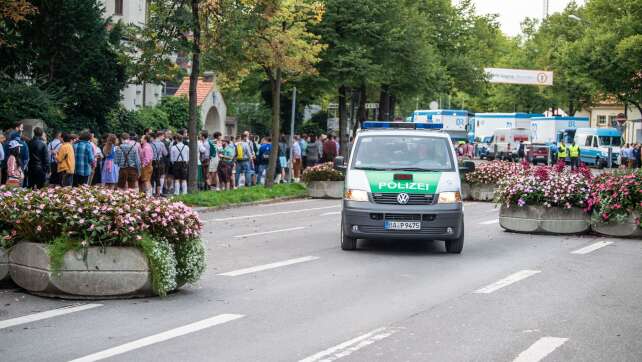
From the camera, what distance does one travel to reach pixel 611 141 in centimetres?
6322

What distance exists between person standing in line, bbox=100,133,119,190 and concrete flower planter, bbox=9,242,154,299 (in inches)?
542

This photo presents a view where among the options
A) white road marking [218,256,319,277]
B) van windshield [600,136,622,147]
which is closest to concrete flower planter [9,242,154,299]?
white road marking [218,256,319,277]

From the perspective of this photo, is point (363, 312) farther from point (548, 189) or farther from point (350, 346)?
point (548, 189)

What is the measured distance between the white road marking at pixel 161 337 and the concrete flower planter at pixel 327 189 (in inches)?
866

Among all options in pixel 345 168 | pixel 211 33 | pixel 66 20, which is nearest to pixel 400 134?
pixel 345 168

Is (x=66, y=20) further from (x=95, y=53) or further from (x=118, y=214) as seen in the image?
(x=118, y=214)

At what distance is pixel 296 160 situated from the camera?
38.5 metres

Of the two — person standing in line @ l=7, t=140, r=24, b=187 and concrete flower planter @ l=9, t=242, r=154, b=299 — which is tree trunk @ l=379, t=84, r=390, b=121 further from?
concrete flower planter @ l=9, t=242, r=154, b=299

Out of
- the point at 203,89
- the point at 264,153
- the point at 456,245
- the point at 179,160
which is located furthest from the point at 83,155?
the point at 203,89

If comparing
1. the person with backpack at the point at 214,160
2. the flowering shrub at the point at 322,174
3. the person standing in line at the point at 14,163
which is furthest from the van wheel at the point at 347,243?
the flowering shrub at the point at 322,174

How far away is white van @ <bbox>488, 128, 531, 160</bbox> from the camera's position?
7569 centimetres

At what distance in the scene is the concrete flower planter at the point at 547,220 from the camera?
19.5 m

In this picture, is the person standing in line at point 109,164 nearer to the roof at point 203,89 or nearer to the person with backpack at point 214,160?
the person with backpack at point 214,160

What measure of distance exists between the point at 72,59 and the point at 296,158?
8915mm
